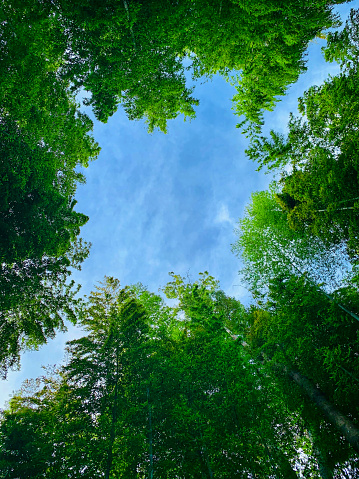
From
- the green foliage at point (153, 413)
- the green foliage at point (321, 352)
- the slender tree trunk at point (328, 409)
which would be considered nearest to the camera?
the green foliage at point (153, 413)

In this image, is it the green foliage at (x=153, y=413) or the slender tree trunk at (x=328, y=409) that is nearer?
the green foliage at (x=153, y=413)

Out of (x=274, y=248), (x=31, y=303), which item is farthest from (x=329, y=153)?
(x=31, y=303)

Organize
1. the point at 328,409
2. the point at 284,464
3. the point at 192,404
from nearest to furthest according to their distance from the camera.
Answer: the point at 284,464
the point at 192,404
the point at 328,409

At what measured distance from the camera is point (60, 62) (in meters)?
8.64

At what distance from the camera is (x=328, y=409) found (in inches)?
292

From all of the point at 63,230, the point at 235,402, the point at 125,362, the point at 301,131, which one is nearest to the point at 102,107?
the point at 63,230

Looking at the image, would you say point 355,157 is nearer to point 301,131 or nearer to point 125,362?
point 301,131

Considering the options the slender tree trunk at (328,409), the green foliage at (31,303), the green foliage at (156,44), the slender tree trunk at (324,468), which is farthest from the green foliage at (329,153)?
the green foliage at (31,303)

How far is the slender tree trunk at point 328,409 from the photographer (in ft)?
21.5

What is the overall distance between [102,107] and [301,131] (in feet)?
26.8

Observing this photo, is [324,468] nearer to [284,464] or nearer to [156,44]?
[284,464]

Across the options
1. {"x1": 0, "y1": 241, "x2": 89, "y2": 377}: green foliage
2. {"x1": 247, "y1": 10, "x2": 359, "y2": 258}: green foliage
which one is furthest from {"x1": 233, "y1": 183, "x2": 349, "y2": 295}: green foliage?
{"x1": 0, "y1": 241, "x2": 89, "y2": 377}: green foliage

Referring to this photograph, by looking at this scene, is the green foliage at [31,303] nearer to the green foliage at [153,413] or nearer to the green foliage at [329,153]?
the green foliage at [153,413]

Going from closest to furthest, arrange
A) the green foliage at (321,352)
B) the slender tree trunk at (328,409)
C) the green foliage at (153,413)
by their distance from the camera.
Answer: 1. the green foliage at (153,413)
2. the slender tree trunk at (328,409)
3. the green foliage at (321,352)
